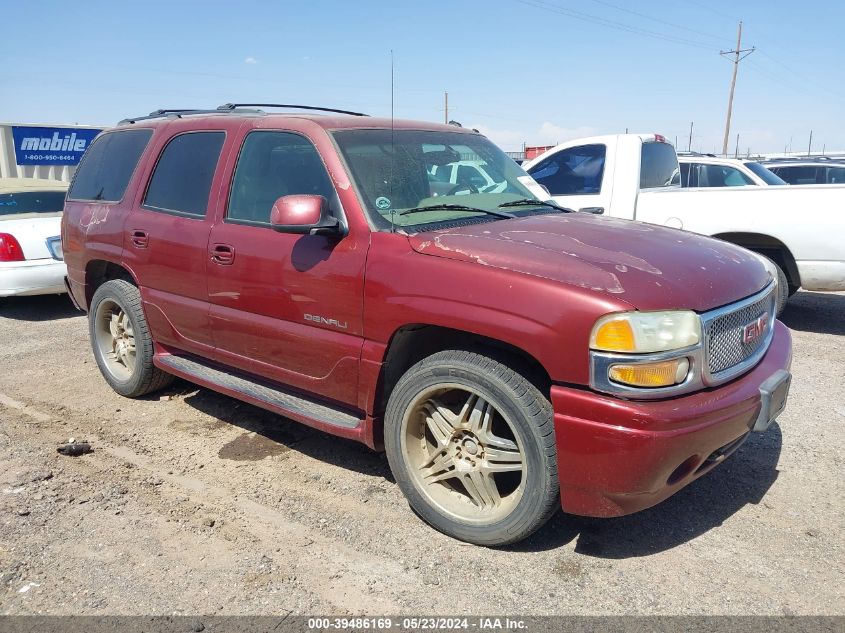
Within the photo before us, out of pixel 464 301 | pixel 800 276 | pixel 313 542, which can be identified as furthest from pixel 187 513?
pixel 800 276

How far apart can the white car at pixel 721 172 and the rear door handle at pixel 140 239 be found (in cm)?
739

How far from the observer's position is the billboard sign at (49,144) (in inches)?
607

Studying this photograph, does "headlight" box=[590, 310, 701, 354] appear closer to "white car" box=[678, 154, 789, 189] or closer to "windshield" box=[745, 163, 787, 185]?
"white car" box=[678, 154, 789, 189]

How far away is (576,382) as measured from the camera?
2580mm

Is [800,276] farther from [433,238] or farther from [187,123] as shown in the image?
[187,123]

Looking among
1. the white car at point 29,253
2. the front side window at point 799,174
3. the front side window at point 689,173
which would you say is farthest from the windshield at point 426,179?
the front side window at point 799,174

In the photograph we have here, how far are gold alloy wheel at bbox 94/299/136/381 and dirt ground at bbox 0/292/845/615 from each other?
1.78 feet

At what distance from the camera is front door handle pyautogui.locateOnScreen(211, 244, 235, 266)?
12.3 feet

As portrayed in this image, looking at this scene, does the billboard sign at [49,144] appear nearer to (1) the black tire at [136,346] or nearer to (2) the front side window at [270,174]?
(1) the black tire at [136,346]

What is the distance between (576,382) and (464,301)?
0.57 meters

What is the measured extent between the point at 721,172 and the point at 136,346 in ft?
26.8

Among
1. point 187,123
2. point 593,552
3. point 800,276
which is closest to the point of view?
point 593,552

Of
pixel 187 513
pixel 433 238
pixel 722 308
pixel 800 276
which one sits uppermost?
pixel 433 238

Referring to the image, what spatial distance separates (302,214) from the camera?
3145mm
